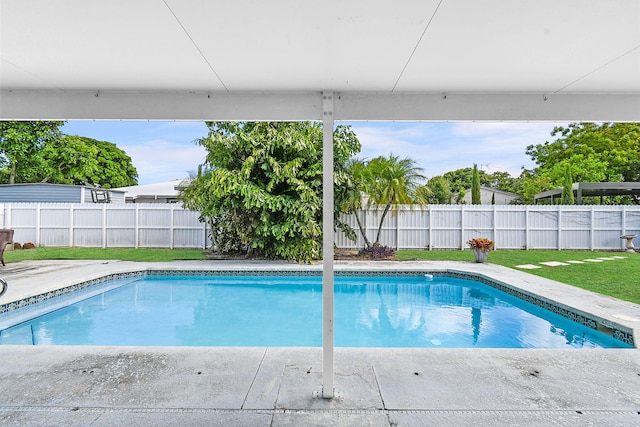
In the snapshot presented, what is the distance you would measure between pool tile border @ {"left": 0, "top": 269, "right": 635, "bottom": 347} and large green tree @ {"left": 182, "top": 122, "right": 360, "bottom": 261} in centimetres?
111

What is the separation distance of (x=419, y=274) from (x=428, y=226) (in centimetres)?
446

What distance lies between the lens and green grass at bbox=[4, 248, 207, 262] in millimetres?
10047

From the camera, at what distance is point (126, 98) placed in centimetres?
283

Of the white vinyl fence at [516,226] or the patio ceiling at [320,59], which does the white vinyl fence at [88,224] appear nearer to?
the white vinyl fence at [516,226]

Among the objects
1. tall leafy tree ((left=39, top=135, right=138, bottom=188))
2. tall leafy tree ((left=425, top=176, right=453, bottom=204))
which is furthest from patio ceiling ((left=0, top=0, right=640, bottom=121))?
tall leafy tree ((left=425, top=176, right=453, bottom=204))

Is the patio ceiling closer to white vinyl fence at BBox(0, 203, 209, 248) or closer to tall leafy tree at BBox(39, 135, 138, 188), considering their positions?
white vinyl fence at BBox(0, 203, 209, 248)

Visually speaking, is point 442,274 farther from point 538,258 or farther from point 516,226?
point 516,226

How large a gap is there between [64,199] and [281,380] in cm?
1620

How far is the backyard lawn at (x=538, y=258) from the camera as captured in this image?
675 cm

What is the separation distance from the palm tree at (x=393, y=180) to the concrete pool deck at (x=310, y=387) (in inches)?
292

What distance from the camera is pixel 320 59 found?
89.3 inches

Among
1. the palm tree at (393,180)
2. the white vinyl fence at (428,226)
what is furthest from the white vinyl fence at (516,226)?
the palm tree at (393,180)

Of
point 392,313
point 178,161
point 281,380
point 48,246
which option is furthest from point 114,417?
point 178,161

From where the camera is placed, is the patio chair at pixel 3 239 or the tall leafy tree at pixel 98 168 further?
the tall leafy tree at pixel 98 168
